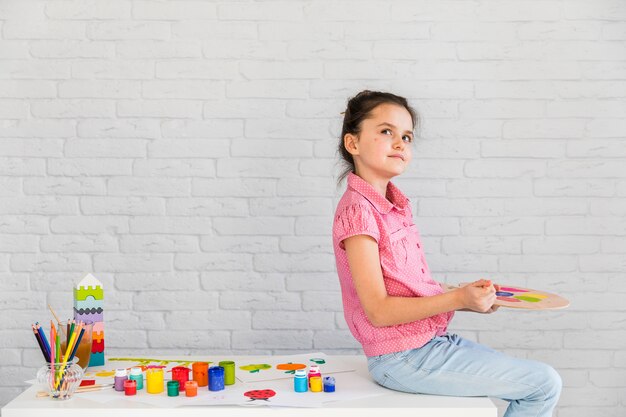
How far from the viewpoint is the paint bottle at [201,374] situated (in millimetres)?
1707

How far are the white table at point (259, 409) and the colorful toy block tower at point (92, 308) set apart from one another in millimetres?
301

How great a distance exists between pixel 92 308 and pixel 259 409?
0.63 meters

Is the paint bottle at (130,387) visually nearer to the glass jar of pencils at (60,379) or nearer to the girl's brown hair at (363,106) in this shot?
the glass jar of pencils at (60,379)

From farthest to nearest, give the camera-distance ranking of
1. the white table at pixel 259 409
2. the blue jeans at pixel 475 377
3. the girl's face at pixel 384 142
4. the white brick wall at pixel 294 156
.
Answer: the white brick wall at pixel 294 156 → the girl's face at pixel 384 142 → the blue jeans at pixel 475 377 → the white table at pixel 259 409

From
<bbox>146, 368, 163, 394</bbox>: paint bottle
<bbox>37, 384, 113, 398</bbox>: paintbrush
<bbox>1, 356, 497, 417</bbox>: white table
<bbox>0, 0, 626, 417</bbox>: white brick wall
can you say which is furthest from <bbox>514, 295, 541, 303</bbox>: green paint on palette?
<bbox>37, 384, 113, 398</bbox>: paintbrush

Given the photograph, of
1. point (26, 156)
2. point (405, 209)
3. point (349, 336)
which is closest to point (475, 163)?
point (405, 209)

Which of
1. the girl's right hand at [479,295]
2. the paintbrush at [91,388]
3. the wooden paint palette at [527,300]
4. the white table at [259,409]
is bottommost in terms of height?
the white table at [259,409]

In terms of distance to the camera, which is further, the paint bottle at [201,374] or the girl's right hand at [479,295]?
the paint bottle at [201,374]

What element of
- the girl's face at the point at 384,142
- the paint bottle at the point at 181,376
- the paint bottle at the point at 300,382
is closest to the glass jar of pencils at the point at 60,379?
the paint bottle at the point at 181,376

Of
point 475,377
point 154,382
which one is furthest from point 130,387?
point 475,377

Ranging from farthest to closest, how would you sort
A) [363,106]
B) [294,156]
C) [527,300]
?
[294,156]
[363,106]
[527,300]

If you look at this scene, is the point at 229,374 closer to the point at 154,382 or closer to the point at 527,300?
the point at 154,382

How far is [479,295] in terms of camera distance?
1.58 m

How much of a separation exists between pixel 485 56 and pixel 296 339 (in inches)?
43.7
